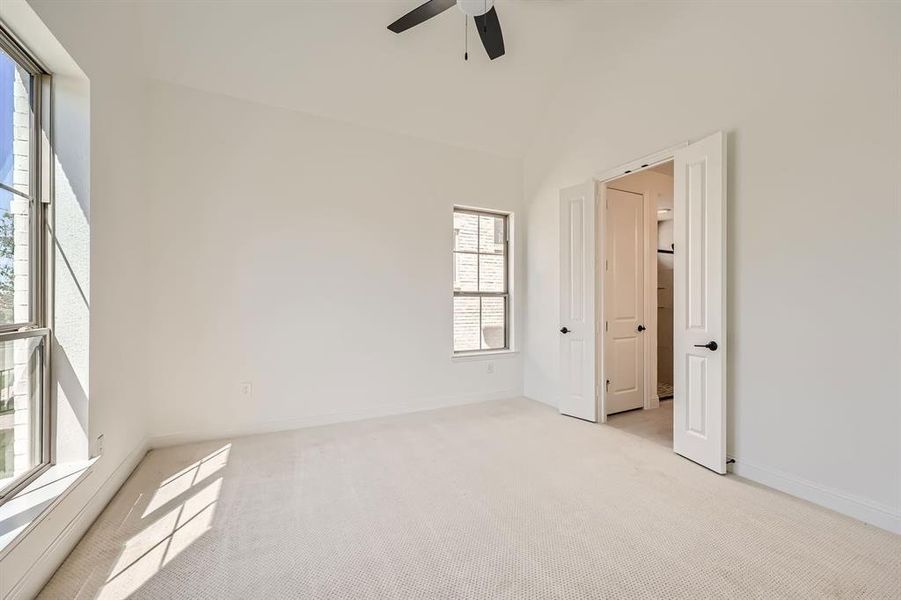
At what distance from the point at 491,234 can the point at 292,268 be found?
7.54ft

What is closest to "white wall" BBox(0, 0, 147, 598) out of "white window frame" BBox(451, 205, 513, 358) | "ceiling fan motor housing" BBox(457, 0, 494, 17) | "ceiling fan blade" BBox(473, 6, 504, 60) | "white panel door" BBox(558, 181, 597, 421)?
"ceiling fan motor housing" BBox(457, 0, 494, 17)

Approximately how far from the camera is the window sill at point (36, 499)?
1.39 meters

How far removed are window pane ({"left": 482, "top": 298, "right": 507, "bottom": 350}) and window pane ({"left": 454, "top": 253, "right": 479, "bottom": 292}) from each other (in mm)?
251

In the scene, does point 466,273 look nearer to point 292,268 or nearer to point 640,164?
point 292,268

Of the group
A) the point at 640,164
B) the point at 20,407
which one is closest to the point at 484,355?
the point at 640,164

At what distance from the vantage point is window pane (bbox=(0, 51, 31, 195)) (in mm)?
1620

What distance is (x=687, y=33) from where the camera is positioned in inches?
112

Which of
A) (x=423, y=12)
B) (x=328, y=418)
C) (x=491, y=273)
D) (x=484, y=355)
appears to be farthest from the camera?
(x=491, y=273)

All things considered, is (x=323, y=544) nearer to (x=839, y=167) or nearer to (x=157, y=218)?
(x=157, y=218)

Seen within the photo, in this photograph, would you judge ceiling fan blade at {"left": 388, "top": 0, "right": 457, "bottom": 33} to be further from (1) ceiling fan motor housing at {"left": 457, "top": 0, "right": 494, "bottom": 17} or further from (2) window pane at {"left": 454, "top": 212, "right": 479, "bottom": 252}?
(2) window pane at {"left": 454, "top": 212, "right": 479, "bottom": 252}

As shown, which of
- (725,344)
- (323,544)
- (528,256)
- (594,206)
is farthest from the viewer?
(528,256)

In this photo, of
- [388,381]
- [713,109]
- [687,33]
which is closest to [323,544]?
[388,381]

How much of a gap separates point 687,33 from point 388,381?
387cm

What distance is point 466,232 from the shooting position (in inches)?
172
